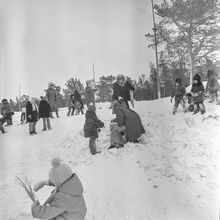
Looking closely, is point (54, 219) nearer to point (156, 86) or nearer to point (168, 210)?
point (168, 210)

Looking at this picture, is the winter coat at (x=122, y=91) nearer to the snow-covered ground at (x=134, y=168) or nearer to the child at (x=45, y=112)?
the snow-covered ground at (x=134, y=168)

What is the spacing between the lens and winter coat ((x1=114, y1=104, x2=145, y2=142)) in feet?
10.8

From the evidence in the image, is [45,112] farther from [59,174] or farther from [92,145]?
[59,174]

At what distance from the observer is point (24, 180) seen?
2.54m

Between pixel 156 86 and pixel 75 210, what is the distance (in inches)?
75.9

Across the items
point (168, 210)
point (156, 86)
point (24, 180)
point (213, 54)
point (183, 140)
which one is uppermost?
point (213, 54)

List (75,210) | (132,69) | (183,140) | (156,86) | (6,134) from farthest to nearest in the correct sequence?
(6,134), (156,86), (183,140), (132,69), (75,210)

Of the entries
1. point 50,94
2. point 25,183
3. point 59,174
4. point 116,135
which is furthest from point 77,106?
point 59,174

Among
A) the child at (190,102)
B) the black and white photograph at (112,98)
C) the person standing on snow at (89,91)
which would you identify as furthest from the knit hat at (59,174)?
the child at (190,102)

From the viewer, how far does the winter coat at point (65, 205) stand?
62.8 inches

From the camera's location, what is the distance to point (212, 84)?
376 cm

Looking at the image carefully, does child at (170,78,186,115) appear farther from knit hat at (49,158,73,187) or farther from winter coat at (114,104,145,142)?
knit hat at (49,158,73,187)

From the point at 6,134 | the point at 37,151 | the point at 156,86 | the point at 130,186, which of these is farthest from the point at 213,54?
the point at 6,134

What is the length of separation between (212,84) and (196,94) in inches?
14.1
